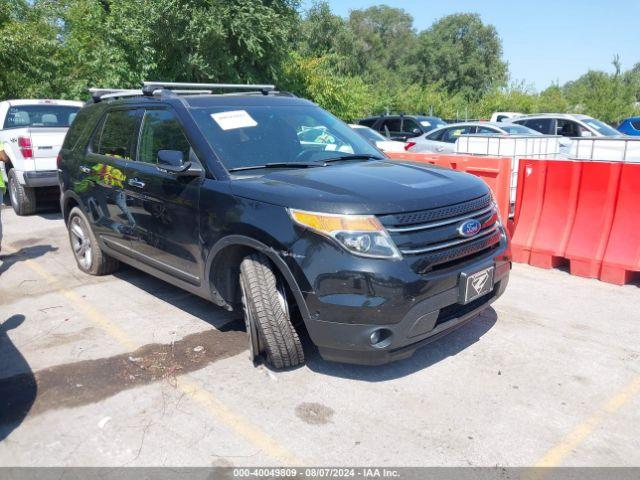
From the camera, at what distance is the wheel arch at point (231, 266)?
3.34 m

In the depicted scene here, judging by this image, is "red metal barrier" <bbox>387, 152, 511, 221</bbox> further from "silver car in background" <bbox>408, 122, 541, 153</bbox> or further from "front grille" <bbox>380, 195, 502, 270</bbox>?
"silver car in background" <bbox>408, 122, 541, 153</bbox>

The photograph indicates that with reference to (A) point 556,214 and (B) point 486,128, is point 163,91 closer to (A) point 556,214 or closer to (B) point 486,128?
(A) point 556,214

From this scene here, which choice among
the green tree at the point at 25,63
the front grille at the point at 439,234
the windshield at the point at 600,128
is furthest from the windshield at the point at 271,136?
the green tree at the point at 25,63

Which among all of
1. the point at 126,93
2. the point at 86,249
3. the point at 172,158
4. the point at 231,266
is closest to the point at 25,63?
the point at 86,249

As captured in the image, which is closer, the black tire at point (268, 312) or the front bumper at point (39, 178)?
the black tire at point (268, 312)

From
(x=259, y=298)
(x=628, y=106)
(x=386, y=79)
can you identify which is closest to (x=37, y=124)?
(x=259, y=298)

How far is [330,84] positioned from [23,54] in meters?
8.75

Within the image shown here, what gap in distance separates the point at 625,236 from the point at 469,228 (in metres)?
2.85

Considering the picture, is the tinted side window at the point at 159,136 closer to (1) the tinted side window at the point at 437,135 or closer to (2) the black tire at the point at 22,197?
(2) the black tire at the point at 22,197

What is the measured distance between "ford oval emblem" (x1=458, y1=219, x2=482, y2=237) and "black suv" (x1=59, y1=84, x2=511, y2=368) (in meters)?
0.01

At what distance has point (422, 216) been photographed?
3.29 metres

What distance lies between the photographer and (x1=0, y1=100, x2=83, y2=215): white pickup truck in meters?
8.52

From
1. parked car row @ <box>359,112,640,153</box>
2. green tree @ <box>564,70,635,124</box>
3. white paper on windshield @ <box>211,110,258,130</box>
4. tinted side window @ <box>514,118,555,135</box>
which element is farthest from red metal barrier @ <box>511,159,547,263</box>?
green tree @ <box>564,70,635,124</box>

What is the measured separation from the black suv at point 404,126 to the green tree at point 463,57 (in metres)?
34.9
